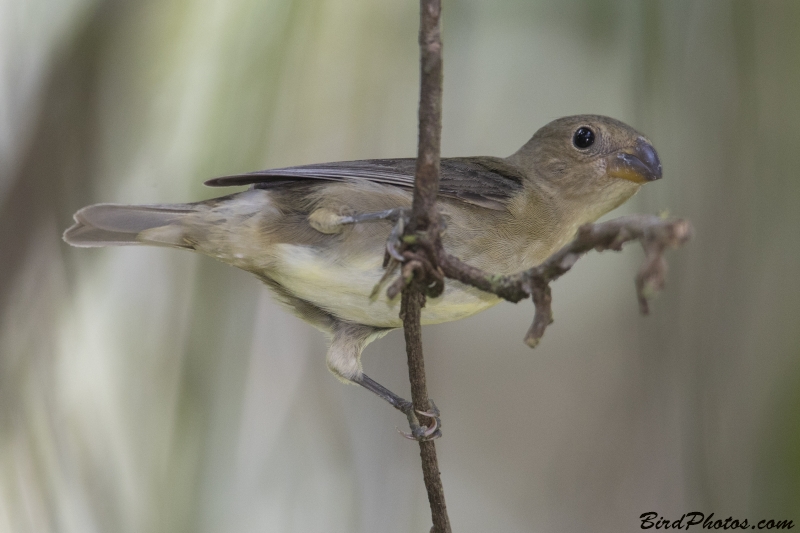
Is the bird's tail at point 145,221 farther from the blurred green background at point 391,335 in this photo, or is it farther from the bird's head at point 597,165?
the bird's head at point 597,165

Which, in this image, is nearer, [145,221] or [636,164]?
[145,221]

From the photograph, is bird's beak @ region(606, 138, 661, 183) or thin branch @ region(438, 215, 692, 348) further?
bird's beak @ region(606, 138, 661, 183)

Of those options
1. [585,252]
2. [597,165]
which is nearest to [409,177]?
[597,165]

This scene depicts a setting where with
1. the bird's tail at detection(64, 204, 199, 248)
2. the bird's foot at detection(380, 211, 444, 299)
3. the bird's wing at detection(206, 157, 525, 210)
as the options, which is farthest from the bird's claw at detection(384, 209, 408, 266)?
the bird's tail at detection(64, 204, 199, 248)

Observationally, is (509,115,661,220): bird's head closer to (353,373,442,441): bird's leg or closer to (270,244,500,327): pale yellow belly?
(270,244,500,327): pale yellow belly

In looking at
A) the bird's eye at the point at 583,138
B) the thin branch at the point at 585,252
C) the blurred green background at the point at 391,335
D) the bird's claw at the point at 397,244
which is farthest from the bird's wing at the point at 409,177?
the blurred green background at the point at 391,335

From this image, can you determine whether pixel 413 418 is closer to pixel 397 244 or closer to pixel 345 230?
pixel 345 230
